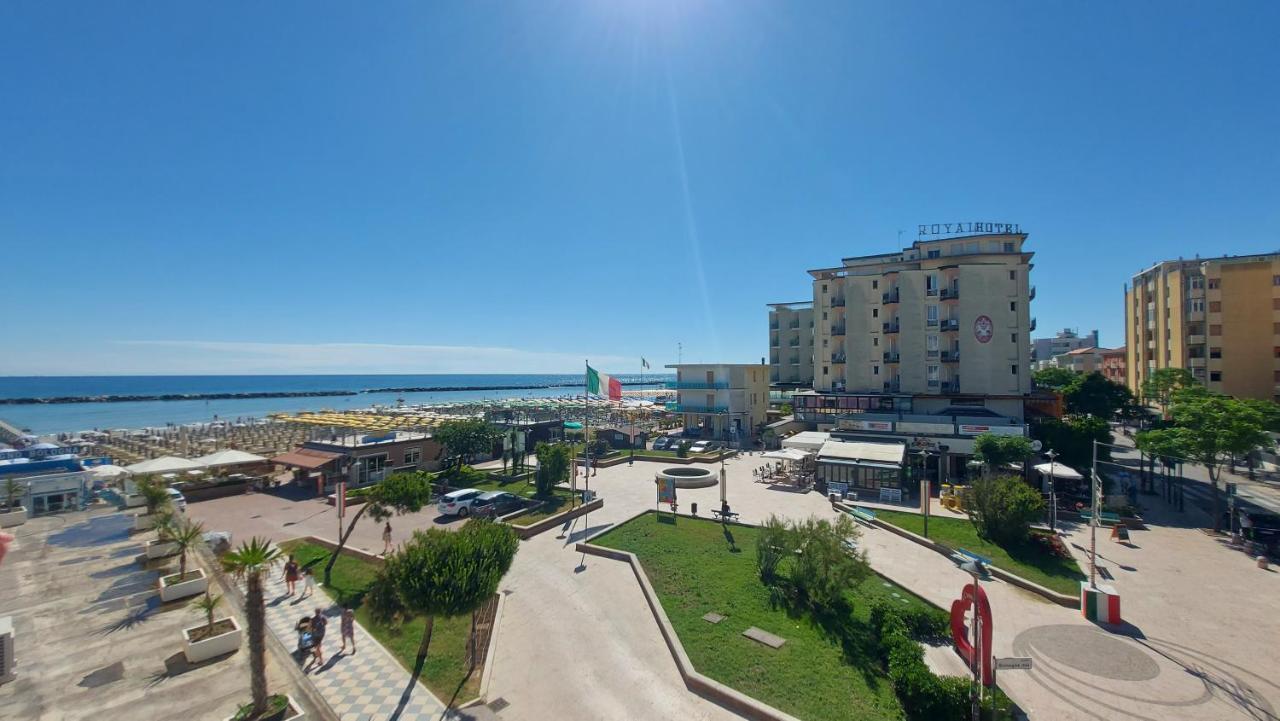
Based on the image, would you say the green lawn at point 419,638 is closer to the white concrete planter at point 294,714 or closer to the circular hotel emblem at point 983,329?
the white concrete planter at point 294,714

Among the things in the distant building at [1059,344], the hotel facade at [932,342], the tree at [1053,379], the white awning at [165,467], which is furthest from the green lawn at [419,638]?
the distant building at [1059,344]

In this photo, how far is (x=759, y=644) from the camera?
47.1 ft

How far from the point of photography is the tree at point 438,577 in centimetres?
1238

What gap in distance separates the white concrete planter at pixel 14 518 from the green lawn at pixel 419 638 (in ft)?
64.2

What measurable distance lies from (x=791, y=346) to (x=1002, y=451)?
42632 millimetres

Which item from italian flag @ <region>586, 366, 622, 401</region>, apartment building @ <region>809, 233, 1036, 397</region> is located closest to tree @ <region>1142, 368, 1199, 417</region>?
apartment building @ <region>809, 233, 1036, 397</region>

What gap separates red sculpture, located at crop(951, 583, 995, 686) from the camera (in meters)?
11.5

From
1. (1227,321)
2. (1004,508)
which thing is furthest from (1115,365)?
(1004,508)

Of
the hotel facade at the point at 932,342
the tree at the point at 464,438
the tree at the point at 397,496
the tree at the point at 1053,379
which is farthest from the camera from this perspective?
the tree at the point at 1053,379

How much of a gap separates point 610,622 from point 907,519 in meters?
17.9

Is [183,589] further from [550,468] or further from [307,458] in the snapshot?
[307,458]

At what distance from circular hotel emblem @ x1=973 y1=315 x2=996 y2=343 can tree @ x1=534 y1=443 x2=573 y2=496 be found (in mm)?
37338

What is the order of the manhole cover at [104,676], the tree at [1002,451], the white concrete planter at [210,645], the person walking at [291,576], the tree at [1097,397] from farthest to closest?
1. the tree at [1097,397]
2. the tree at [1002,451]
3. the person walking at [291,576]
4. the white concrete planter at [210,645]
5. the manhole cover at [104,676]

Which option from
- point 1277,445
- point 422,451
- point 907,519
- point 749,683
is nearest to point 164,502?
point 422,451
